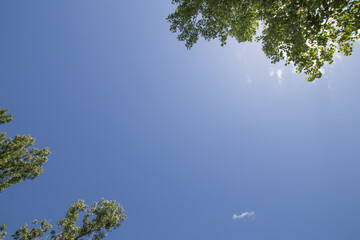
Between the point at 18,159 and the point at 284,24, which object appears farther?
the point at 18,159

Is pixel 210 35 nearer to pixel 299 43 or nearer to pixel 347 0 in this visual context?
pixel 299 43

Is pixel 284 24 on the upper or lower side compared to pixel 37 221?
upper

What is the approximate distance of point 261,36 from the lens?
13000mm

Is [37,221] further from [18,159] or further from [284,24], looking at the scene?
[284,24]

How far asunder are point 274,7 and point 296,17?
1.70 metres

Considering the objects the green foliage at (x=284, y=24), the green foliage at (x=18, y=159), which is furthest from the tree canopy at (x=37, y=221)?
the green foliage at (x=284, y=24)

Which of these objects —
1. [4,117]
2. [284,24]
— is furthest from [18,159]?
[284,24]

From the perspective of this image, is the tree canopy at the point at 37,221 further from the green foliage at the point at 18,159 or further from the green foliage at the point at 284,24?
the green foliage at the point at 284,24

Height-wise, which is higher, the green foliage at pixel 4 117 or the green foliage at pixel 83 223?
the green foliage at pixel 4 117

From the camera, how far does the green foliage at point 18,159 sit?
58.7 ft

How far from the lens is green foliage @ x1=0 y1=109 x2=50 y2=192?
1791 cm

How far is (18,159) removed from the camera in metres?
19.4

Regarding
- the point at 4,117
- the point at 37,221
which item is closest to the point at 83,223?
the point at 37,221

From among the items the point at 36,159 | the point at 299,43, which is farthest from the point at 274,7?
the point at 36,159
